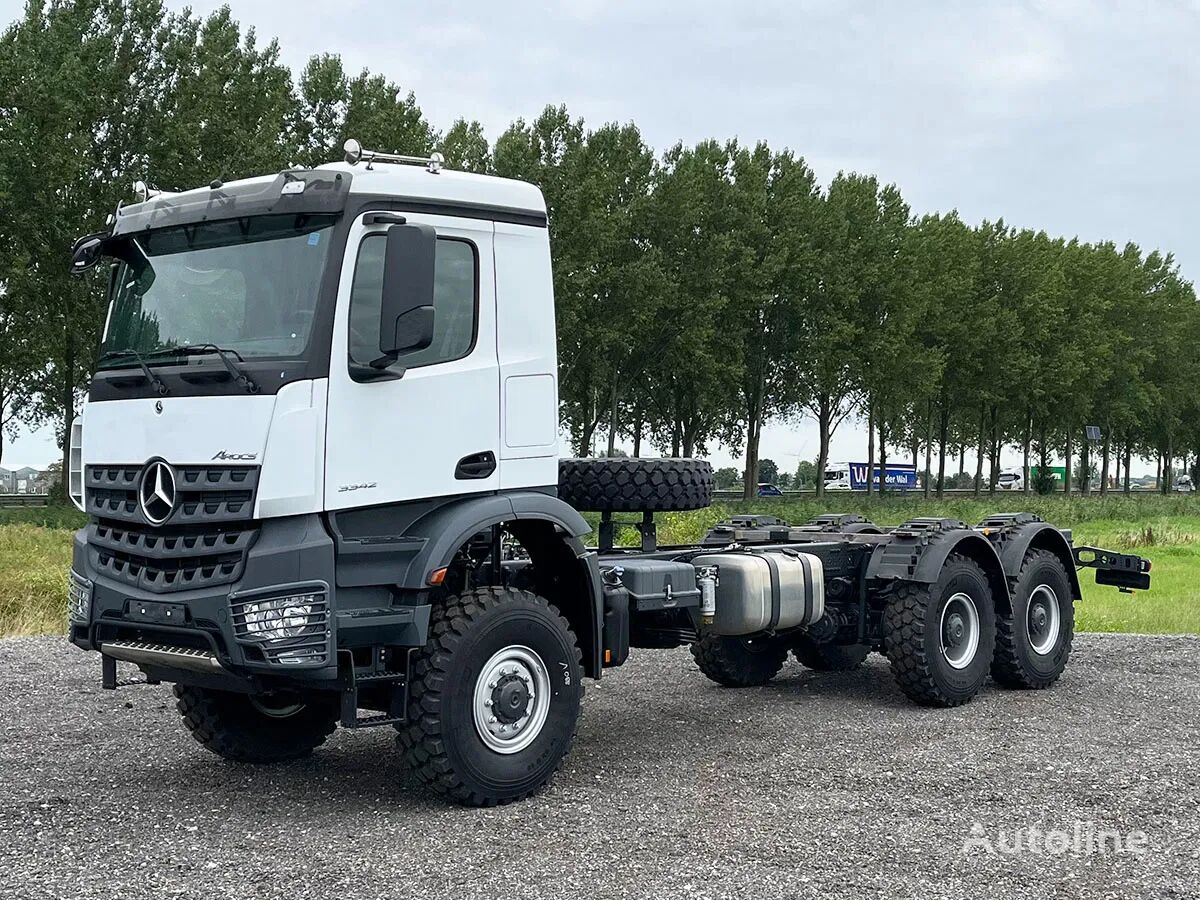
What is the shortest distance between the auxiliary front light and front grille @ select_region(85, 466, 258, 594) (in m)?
0.20

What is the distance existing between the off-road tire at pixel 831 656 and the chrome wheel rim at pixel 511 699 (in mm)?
4768

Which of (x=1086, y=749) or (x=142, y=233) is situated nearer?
(x=142, y=233)

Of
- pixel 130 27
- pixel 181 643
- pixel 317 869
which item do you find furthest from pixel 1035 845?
pixel 130 27

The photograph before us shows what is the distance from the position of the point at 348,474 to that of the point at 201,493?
716 millimetres

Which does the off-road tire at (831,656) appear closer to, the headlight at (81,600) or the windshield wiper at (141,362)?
the headlight at (81,600)

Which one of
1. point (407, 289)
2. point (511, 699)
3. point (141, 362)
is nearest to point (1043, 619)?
point (511, 699)

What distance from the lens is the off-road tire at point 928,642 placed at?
9.54 meters

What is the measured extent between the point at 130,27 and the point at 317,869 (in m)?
35.0

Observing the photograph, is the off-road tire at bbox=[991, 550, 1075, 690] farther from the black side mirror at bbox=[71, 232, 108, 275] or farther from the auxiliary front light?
the black side mirror at bbox=[71, 232, 108, 275]

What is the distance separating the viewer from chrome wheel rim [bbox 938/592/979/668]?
389 inches

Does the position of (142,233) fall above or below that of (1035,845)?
above

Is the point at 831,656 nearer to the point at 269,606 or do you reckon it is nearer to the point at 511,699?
the point at 511,699

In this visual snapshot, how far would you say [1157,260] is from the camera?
224 ft

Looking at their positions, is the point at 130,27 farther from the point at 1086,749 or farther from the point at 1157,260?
the point at 1157,260
